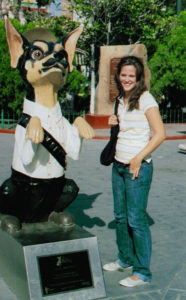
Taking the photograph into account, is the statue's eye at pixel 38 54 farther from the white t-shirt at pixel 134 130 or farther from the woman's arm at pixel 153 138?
the woman's arm at pixel 153 138

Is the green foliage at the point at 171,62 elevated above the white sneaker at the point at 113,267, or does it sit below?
above

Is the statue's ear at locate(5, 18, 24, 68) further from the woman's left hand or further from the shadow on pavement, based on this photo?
the shadow on pavement

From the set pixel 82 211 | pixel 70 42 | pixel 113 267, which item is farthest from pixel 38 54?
pixel 82 211

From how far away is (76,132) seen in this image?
149 inches

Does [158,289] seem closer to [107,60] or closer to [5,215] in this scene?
[5,215]

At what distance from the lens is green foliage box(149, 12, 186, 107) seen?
52.1 ft

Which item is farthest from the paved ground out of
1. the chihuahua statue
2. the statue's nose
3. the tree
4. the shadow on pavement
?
the tree

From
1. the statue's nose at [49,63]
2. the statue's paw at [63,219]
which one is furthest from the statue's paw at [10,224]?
the statue's nose at [49,63]

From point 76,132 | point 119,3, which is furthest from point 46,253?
point 119,3

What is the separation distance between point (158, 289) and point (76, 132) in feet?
4.64

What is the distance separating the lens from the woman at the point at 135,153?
3.41 meters

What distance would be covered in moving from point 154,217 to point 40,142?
97.8 inches

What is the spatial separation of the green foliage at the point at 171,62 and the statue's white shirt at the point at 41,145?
12726mm

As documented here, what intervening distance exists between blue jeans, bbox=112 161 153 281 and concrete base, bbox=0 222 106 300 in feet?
1.15
